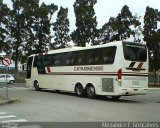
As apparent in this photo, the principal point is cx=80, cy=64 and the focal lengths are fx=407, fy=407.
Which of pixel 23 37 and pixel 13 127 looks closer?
pixel 13 127

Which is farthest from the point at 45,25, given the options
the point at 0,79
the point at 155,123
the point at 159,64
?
the point at 155,123

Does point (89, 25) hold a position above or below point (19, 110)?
above

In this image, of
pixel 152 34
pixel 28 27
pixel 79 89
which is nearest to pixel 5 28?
pixel 28 27

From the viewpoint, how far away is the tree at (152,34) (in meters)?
60.6

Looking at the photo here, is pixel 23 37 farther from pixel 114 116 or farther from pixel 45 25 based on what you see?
pixel 114 116

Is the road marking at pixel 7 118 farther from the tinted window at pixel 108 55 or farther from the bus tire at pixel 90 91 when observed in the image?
the bus tire at pixel 90 91

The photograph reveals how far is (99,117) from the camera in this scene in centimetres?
1560

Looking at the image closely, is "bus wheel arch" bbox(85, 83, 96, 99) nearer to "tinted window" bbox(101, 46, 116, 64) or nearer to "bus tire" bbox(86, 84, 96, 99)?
"bus tire" bbox(86, 84, 96, 99)

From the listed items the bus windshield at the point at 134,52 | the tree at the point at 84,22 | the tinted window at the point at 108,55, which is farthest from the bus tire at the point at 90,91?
the tree at the point at 84,22

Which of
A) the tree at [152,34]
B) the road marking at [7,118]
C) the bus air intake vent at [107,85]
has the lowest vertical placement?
the road marking at [7,118]

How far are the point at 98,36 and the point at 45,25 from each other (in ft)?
34.4

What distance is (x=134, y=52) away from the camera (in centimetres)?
2477

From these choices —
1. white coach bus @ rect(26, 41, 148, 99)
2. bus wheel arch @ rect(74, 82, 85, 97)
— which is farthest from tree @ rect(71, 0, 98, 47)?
bus wheel arch @ rect(74, 82, 85, 97)

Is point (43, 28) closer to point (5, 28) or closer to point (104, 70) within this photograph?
point (5, 28)
